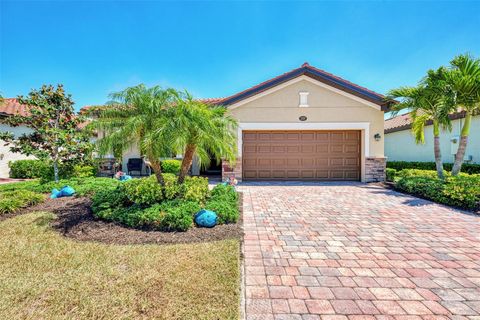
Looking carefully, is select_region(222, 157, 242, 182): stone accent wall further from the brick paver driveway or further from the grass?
the grass

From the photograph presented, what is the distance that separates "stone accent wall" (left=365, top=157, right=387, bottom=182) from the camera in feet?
36.4

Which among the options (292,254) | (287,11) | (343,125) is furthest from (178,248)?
(343,125)

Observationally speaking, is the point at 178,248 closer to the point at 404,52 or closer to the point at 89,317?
the point at 89,317

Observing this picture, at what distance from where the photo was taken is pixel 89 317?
7.35 feet

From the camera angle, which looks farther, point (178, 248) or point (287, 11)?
point (287, 11)

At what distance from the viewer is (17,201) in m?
5.89

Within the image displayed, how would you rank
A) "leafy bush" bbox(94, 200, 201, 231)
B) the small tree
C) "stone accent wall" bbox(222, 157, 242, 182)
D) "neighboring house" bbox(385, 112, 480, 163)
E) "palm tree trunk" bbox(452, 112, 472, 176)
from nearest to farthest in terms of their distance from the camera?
"leafy bush" bbox(94, 200, 201, 231)
"palm tree trunk" bbox(452, 112, 472, 176)
the small tree
"neighboring house" bbox(385, 112, 480, 163)
"stone accent wall" bbox(222, 157, 242, 182)

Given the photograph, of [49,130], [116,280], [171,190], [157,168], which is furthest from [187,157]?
[49,130]

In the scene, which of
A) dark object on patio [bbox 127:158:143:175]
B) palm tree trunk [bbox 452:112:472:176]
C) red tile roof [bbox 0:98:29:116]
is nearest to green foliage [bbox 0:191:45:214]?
dark object on patio [bbox 127:158:143:175]

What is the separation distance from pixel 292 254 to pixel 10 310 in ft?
11.9

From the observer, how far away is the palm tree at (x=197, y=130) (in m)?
5.14

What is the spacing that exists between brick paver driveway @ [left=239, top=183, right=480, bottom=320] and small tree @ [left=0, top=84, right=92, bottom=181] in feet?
28.4

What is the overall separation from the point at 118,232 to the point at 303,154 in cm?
946

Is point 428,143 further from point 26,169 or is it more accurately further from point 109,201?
point 26,169
